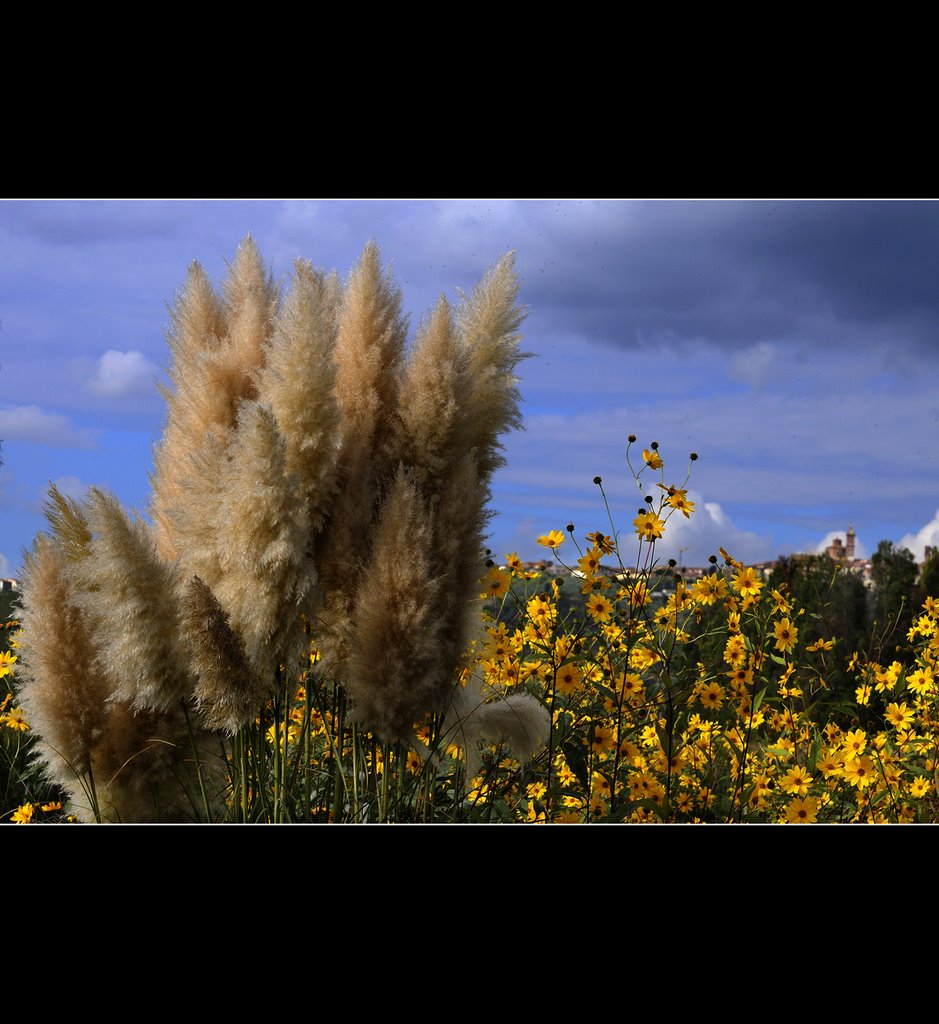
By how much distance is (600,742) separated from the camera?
2.29 m

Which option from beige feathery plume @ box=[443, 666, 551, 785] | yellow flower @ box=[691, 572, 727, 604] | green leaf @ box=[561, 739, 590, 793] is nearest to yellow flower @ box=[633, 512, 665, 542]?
yellow flower @ box=[691, 572, 727, 604]

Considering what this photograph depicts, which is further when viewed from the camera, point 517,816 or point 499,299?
point 517,816

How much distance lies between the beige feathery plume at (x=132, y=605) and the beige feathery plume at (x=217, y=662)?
43 mm

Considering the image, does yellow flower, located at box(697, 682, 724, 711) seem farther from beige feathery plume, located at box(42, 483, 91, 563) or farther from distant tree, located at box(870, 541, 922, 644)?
distant tree, located at box(870, 541, 922, 644)

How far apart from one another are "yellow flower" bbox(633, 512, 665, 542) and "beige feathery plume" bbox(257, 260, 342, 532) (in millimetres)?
763

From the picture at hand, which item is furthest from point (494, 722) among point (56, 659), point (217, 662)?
point (56, 659)

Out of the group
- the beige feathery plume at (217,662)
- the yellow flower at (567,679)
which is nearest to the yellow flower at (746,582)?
the yellow flower at (567,679)

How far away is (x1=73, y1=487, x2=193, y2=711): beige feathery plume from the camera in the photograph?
5.51 ft

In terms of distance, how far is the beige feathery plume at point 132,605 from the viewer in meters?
1.68

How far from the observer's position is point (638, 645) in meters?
2.66

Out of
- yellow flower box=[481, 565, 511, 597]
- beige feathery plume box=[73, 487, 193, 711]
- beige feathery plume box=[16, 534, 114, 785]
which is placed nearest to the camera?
beige feathery plume box=[73, 487, 193, 711]
